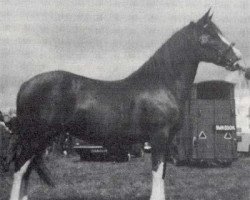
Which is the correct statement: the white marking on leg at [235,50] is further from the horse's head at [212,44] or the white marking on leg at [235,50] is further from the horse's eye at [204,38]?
the horse's eye at [204,38]

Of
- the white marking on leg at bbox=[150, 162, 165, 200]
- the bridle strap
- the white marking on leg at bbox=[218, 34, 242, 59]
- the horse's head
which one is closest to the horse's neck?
the horse's head

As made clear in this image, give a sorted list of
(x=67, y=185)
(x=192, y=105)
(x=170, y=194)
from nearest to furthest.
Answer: (x=170, y=194) → (x=67, y=185) → (x=192, y=105)

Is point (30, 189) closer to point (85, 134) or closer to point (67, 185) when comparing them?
point (67, 185)

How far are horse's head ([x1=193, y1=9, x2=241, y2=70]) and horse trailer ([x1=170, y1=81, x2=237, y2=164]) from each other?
1256 cm

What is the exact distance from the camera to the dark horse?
27.0 ft

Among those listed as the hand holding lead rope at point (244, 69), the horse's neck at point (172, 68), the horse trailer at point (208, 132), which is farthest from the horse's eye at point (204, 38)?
the horse trailer at point (208, 132)

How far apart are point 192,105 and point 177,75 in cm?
1292

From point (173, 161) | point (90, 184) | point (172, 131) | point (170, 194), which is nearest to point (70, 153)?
point (173, 161)

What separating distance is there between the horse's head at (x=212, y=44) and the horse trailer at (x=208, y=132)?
12.6m

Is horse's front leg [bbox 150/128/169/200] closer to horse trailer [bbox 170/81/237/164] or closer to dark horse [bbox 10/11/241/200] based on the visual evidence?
dark horse [bbox 10/11/241/200]

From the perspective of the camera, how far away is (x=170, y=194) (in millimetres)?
10352

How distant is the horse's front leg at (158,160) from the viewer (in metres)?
8.13

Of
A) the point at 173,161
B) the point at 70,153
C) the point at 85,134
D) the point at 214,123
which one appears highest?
the point at 85,134

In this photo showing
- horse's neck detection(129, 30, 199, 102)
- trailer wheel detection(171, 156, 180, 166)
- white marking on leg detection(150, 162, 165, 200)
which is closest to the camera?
white marking on leg detection(150, 162, 165, 200)
